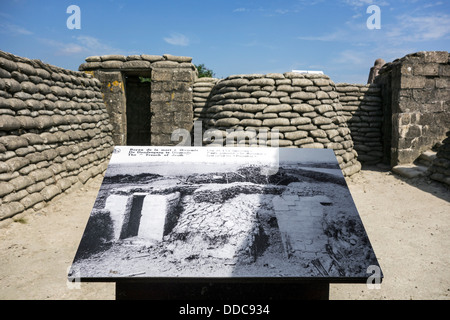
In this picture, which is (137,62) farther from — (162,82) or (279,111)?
(279,111)

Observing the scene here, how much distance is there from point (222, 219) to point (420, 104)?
6887mm

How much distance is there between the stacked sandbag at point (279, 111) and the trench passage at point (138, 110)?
427cm

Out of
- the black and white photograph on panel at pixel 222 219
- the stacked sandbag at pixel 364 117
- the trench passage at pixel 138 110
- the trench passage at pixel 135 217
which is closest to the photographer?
the black and white photograph on panel at pixel 222 219

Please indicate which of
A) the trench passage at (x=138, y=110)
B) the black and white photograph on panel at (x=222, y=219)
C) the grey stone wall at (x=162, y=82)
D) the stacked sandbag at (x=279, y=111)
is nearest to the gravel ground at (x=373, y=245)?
the black and white photograph on panel at (x=222, y=219)

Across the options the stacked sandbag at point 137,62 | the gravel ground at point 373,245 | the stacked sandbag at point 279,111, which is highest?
the stacked sandbag at point 137,62

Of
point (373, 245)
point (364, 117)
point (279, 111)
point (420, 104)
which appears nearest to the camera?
point (373, 245)

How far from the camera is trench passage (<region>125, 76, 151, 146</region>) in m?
9.43

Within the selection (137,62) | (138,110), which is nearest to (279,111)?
(137,62)

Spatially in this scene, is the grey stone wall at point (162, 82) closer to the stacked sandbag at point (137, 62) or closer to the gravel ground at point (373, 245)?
the stacked sandbag at point (137, 62)

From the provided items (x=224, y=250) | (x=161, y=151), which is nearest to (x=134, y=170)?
(x=161, y=151)

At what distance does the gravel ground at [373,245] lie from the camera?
9.06 feet

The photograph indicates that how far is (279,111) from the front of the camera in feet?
18.6

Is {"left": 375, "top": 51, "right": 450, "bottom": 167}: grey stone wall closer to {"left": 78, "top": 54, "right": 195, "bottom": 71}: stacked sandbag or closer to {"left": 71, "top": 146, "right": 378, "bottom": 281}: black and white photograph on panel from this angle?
{"left": 78, "top": 54, "right": 195, "bottom": 71}: stacked sandbag

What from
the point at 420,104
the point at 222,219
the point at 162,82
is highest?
the point at 162,82
